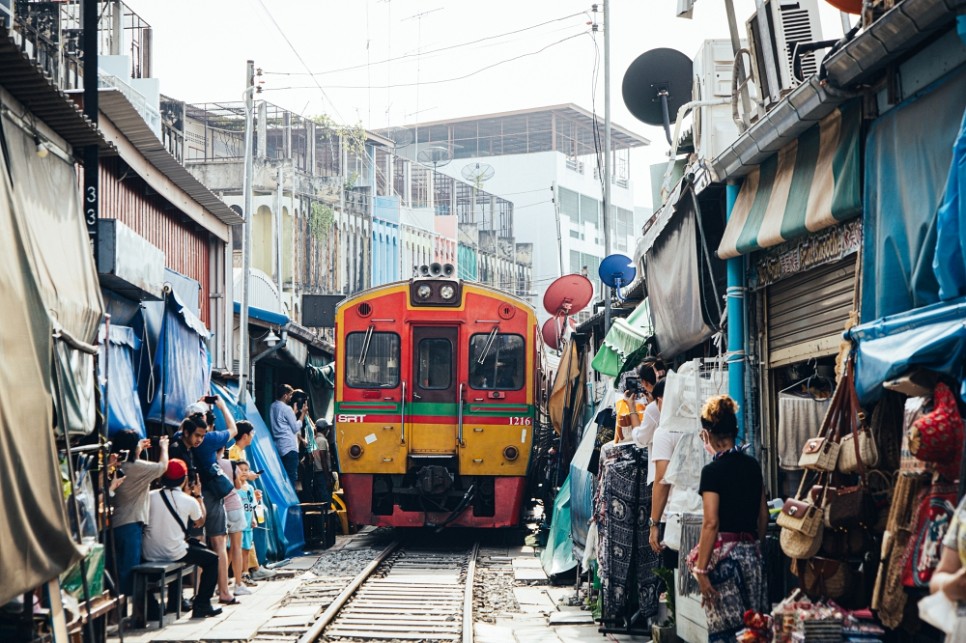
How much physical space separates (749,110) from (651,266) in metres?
2.74

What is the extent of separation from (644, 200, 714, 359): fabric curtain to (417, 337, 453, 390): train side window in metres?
4.26

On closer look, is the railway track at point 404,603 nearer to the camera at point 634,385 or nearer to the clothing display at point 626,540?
the clothing display at point 626,540

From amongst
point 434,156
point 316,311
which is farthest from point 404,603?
point 434,156

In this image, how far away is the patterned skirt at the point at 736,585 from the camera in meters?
5.91

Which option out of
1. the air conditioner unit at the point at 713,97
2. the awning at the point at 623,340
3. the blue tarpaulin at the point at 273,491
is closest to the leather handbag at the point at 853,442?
the air conditioner unit at the point at 713,97

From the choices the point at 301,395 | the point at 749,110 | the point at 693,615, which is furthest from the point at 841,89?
the point at 301,395

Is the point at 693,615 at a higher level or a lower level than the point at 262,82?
lower

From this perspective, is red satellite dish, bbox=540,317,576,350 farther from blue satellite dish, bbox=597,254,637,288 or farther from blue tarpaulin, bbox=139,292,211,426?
blue tarpaulin, bbox=139,292,211,426

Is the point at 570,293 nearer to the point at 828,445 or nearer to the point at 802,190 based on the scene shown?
the point at 802,190

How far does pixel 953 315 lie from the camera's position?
447cm

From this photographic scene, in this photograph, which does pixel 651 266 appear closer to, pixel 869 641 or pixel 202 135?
pixel 869 641

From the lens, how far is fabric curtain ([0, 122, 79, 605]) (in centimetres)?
512

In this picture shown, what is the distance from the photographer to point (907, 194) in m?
5.27

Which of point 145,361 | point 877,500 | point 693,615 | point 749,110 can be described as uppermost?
point 749,110
